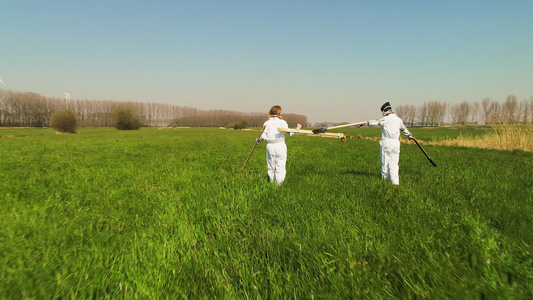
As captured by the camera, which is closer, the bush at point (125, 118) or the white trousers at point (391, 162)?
the white trousers at point (391, 162)

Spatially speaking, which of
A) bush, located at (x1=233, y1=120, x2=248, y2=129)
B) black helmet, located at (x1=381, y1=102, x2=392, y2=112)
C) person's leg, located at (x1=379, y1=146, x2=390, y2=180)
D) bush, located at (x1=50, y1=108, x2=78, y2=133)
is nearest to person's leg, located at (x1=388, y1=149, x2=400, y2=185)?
person's leg, located at (x1=379, y1=146, x2=390, y2=180)

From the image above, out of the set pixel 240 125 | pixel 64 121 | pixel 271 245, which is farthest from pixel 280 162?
pixel 240 125

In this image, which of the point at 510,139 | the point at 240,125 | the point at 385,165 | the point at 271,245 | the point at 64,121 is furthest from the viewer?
the point at 240,125

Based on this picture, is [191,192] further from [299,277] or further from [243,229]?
[299,277]

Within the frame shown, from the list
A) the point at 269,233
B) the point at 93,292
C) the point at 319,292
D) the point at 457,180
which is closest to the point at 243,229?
the point at 269,233

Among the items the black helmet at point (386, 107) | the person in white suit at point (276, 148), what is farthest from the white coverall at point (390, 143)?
the person in white suit at point (276, 148)

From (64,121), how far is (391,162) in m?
77.5

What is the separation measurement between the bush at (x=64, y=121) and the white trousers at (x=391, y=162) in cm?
7726

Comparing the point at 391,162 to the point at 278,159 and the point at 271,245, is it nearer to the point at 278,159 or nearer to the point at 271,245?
the point at 278,159

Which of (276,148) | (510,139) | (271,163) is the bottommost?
(271,163)

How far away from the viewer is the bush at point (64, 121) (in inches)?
2263

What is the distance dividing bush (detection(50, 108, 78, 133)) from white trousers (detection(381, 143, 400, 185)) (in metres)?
77.3

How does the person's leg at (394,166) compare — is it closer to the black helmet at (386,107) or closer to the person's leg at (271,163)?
the black helmet at (386,107)

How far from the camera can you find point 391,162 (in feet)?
23.0
